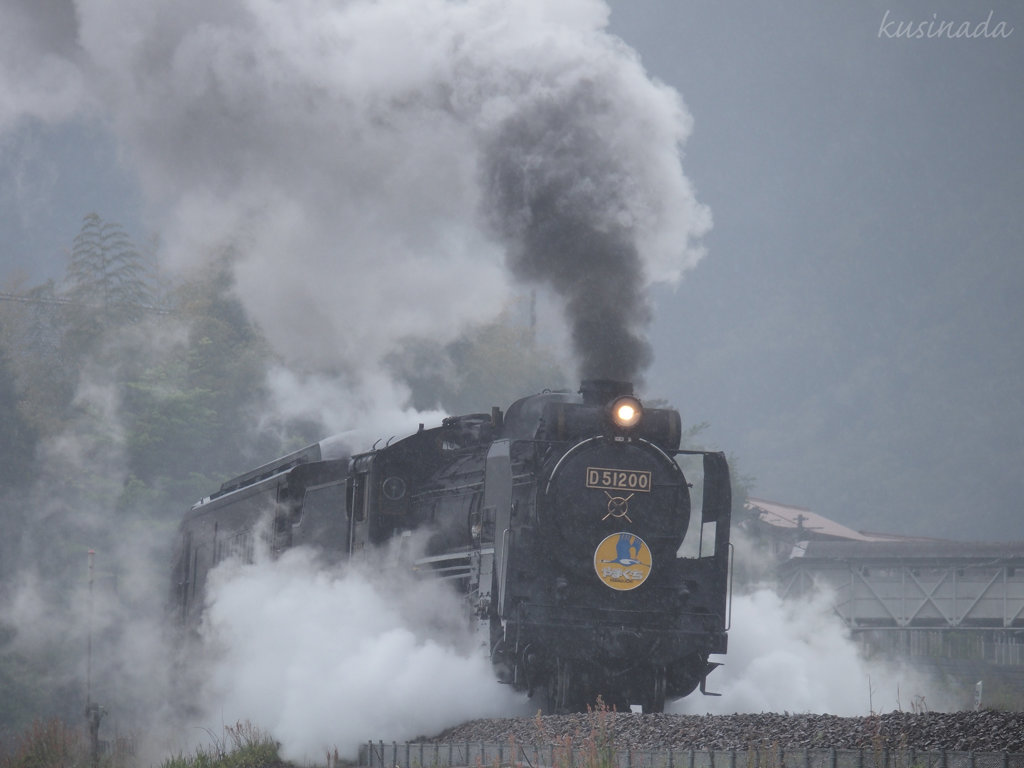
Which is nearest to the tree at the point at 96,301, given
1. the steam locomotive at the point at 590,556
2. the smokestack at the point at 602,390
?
the smokestack at the point at 602,390

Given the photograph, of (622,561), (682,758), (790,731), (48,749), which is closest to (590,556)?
(622,561)

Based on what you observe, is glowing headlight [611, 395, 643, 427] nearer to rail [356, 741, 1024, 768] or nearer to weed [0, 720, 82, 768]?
rail [356, 741, 1024, 768]

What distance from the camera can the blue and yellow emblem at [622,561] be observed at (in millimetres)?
10930

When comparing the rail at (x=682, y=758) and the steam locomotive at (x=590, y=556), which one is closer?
the rail at (x=682, y=758)

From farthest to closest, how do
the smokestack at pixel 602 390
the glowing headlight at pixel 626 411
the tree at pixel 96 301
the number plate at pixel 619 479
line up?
the tree at pixel 96 301 < the smokestack at pixel 602 390 < the glowing headlight at pixel 626 411 < the number plate at pixel 619 479

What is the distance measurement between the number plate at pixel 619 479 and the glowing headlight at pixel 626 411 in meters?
0.42

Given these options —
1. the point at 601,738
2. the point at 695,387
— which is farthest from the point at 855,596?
the point at 695,387

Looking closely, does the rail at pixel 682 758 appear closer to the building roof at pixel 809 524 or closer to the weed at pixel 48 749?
the weed at pixel 48 749

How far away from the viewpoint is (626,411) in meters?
11.2

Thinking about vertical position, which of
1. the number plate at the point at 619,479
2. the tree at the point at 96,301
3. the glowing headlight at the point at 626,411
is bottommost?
the number plate at the point at 619,479

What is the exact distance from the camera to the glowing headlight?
11.1 meters

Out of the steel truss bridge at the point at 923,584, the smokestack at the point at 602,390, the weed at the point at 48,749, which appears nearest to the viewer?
the smokestack at the point at 602,390

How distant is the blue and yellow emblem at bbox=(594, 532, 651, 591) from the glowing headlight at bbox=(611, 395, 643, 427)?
0.96 m

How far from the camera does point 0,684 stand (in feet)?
100.0
